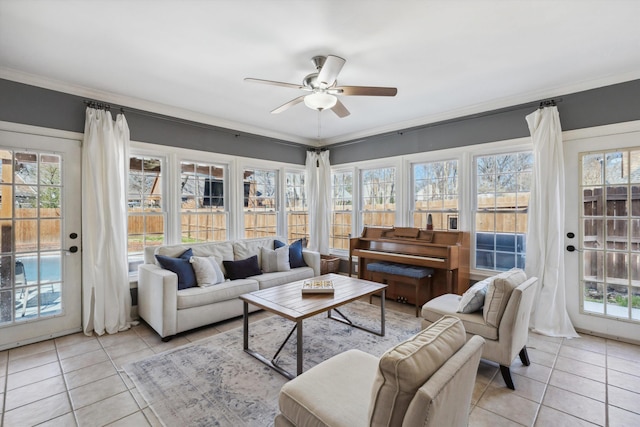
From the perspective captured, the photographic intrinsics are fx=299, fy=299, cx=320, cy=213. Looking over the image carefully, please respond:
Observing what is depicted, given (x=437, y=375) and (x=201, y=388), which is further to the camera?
(x=201, y=388)

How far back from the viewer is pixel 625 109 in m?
3.02

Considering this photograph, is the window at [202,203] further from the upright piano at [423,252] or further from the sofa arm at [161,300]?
the upright piano at [423,252]

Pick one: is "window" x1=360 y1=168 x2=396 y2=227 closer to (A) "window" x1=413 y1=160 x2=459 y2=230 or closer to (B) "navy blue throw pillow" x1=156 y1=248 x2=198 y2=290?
(A) "window" x1=413 y1=160 x2=459 y2=230

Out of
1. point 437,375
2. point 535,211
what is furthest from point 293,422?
point 535,211

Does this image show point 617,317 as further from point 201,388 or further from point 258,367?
point 201,388

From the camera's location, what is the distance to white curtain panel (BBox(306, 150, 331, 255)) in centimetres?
563

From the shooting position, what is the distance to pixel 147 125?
3.82 metres

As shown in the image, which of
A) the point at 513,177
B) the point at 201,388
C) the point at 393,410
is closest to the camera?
the point at 393,410

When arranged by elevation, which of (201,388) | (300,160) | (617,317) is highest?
(300,160)

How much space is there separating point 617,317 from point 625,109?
2.13m

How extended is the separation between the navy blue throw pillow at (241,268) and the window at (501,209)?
303 centimetres

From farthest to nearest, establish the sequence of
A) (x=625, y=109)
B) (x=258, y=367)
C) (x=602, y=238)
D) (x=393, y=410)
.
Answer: (x=602, y=238)
(x=625, y=109)
(x=258, y=367)
(x=393, y=410)

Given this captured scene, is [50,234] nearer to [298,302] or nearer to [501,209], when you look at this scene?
[298,302]

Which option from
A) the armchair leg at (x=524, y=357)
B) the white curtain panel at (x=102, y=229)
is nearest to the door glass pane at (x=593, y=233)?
the armchair leg at (x=524, y=357)
